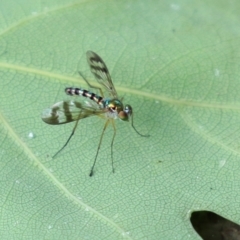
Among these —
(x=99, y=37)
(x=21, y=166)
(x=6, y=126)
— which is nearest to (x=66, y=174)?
(x=21, y=166)

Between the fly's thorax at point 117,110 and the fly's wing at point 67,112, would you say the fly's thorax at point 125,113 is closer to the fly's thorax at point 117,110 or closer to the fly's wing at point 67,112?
the fly's thorax at point 117,110

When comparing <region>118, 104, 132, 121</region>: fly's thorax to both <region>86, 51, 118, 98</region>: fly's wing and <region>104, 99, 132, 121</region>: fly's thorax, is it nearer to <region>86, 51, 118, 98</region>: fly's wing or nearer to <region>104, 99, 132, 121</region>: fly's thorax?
<region>104, 99, 132, 121</region>: fly's thorax

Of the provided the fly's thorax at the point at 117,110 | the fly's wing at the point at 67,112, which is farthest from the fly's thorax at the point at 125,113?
the fly's wing at the point at 67,112

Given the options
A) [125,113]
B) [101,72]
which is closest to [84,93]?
[101,72]

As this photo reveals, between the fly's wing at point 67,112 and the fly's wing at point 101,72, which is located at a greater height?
the fly's wing at point 101,72

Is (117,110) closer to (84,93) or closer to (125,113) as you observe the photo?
(125,113)

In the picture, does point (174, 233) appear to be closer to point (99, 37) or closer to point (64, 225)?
point (64, 225)
